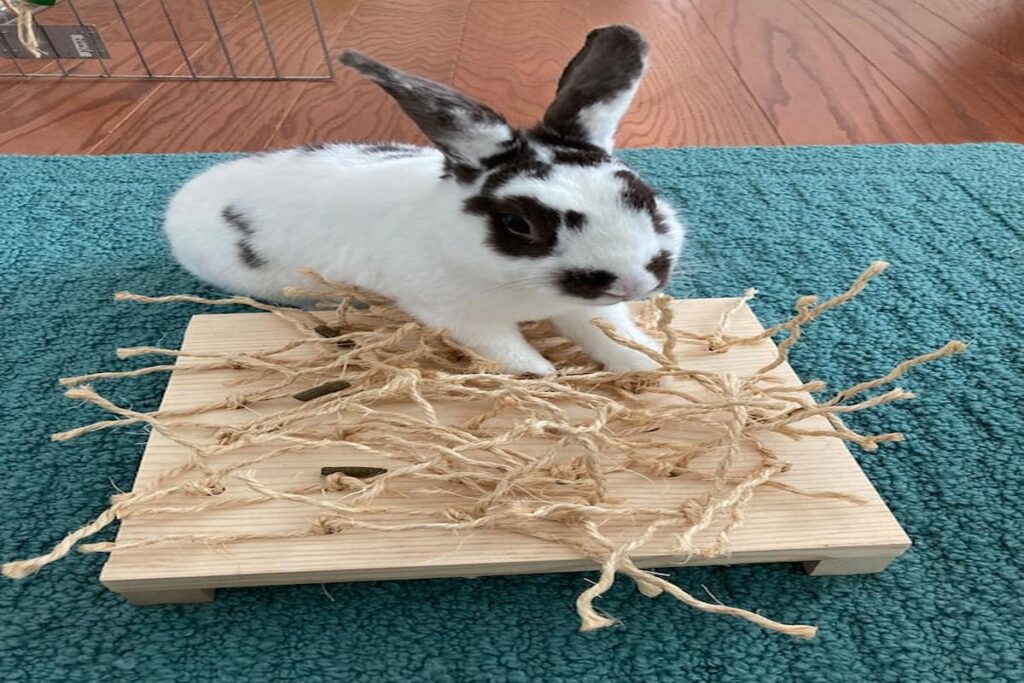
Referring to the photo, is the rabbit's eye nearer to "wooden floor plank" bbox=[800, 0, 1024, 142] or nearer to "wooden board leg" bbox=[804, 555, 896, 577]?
"wooden board leg" bbox=[804, 555, 896, 577]

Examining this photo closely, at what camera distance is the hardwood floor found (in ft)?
5.00

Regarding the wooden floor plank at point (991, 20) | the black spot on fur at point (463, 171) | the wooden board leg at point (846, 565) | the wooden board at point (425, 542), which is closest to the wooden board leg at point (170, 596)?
the wooden board at point (425, 542)

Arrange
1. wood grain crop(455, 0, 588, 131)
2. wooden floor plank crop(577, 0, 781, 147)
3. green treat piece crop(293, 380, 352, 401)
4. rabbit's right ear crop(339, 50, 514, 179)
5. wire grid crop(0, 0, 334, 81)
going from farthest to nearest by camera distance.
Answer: wire grid crop(0, 0, 334, 81) → wood grain crop(455, 0, 588, 131) → wooden floor plank crop(577, 0, 781, 147) → green treat piece crop(293, 380, 352, 401) → rabbit's right ear crop(339, 50, 514, 179)

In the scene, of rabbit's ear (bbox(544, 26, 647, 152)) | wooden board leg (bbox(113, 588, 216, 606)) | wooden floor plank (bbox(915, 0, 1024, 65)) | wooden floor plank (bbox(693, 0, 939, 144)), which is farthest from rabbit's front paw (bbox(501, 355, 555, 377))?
wooden floor plank (bbox(915, 0, 1024, 65))

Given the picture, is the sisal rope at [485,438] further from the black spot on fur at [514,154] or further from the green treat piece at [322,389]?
the black spot on fur at [514,154]

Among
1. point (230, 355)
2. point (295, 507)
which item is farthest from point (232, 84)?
point (295, 507)

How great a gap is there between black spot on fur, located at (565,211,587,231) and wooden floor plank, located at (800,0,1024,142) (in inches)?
48.7

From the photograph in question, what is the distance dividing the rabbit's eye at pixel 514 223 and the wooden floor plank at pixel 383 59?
2.94 ft

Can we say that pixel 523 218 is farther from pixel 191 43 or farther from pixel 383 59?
pixel 191 43

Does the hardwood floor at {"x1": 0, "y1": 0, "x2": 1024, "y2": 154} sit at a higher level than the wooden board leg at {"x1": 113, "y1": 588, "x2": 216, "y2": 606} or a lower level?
lower

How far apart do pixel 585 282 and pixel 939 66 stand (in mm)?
1625

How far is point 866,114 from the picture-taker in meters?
1.57

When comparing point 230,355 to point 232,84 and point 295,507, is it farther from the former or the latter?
point 232,84

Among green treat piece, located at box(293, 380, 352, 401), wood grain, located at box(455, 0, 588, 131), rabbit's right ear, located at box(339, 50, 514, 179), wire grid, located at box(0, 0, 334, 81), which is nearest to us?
rabbit's right ear, located at box(339, 50, 514, 179)
